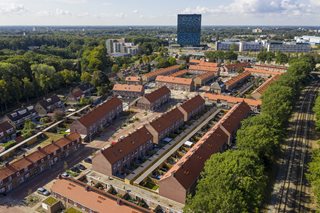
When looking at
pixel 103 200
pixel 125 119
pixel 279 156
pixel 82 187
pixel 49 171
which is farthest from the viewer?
pixel 125 119

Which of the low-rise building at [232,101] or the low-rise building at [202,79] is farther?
the low-rise building at [202,79]

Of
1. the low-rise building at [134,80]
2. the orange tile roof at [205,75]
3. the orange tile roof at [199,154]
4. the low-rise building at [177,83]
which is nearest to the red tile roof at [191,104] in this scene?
the orange tile roof at [199,154]

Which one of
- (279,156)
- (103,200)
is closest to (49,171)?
(103,200)

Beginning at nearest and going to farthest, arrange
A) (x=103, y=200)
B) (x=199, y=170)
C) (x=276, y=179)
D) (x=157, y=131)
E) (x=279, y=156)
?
(x=103, y=200) → (x=199, y=170) → (x=276, y=179) → (x=279, y=156) → (x=157, y=131)

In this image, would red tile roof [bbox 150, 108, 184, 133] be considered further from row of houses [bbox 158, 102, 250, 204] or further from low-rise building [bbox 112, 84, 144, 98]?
low-rise building [bbox 112, 84, 144, 98]

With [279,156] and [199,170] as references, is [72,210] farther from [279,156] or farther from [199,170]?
[279,156]

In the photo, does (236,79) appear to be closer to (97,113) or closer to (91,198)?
(97,113)

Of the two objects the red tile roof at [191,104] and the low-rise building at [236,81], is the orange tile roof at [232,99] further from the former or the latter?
the low-rise building at [236,81]
